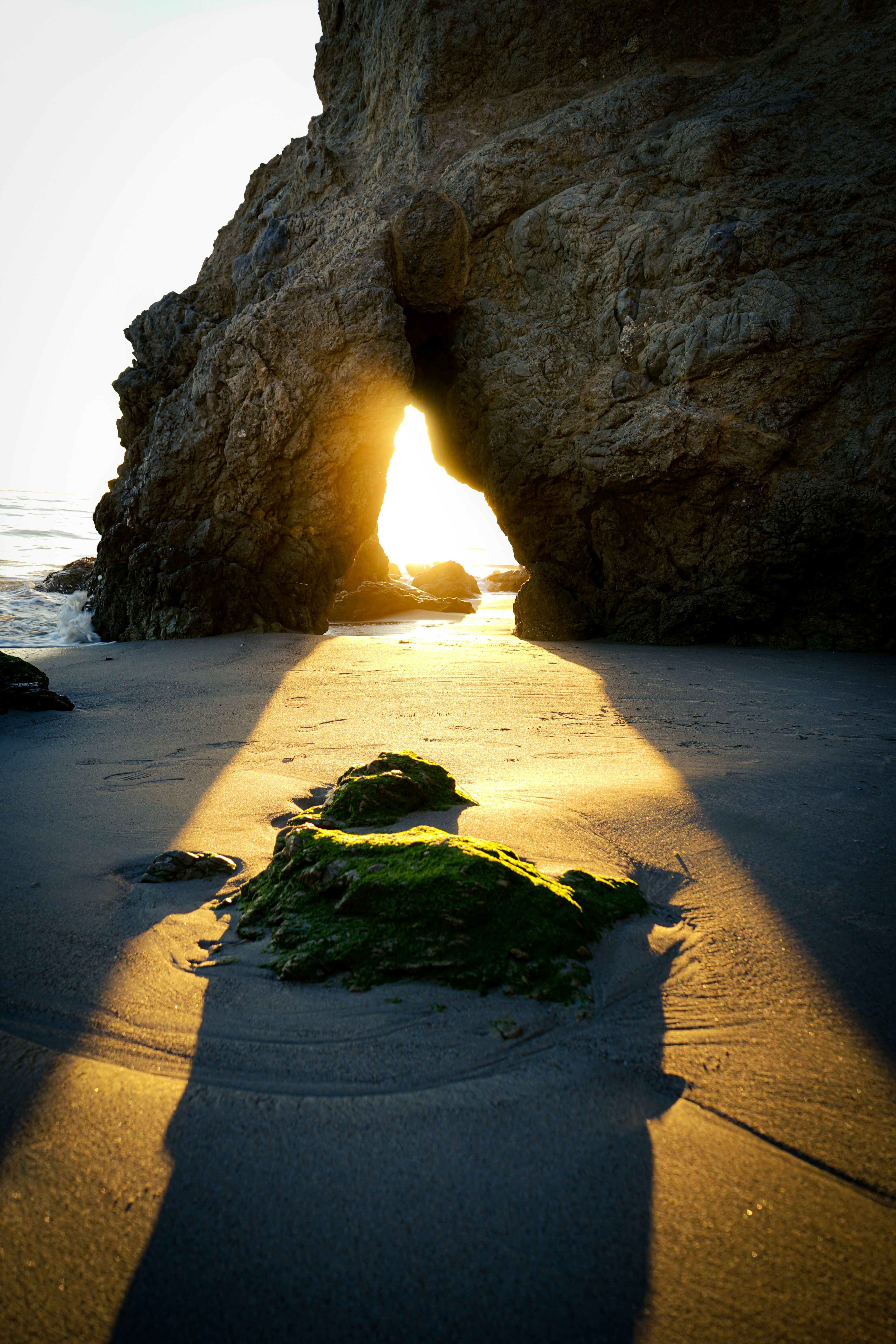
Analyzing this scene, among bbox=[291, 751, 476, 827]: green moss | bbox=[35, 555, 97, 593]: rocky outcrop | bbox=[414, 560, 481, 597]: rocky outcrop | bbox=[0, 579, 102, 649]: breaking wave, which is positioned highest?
bbox=[414, 560, 481, 597]: rocky outcrop

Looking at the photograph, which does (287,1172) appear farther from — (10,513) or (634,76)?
(10,513)

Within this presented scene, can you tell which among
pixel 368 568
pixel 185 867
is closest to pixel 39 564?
pixel 368 568

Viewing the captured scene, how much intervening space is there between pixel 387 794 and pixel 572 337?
7958mm

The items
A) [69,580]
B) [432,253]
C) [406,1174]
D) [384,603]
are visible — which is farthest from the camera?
[384,603]

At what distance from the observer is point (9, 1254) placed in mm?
989

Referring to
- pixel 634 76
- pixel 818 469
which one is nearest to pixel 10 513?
pixel 634 76

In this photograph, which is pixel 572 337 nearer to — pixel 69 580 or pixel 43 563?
pixel 69 580

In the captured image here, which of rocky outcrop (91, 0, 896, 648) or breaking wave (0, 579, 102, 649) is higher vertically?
rocky outcrop (91, 0, 896, 648)

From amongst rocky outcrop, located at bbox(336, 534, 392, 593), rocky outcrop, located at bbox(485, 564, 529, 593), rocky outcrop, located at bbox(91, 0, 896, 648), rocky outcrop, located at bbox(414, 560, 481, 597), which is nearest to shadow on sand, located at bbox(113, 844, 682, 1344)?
rocky outcrop, located at bbox(91, 0, 896, 648)

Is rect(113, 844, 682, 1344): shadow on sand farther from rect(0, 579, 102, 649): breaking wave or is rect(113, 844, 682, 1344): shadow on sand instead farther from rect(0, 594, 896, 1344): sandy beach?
rect(0, 579, 102, 649): breaking wave

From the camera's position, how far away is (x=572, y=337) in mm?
8508

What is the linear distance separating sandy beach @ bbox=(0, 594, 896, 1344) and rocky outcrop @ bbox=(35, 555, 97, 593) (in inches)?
501

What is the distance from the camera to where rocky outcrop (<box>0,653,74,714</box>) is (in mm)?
4398

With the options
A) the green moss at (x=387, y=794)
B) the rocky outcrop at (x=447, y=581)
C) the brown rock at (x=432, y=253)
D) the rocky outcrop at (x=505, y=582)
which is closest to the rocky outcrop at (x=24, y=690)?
the green moss at (x=387, y=794)
